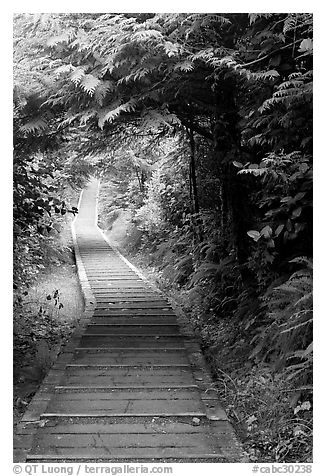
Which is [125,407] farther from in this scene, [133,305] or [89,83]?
[133,305]

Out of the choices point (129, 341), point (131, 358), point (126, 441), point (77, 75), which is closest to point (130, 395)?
point (126, 441)

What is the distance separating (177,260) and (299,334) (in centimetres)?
717

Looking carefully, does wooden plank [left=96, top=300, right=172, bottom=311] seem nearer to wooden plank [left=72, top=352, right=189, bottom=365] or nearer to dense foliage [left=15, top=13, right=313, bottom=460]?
dense foliage [left=15, top=13, right=313, bottom=460]

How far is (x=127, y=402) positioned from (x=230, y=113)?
374 cm

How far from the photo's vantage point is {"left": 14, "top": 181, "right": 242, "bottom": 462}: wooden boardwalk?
383 cm

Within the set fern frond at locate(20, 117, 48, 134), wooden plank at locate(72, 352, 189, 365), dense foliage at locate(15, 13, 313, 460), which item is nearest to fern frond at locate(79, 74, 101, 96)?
dense foliage at locate(15, 13, 313, 460)

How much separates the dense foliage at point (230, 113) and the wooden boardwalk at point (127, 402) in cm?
59

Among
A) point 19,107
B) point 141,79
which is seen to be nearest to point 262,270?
point 141,79

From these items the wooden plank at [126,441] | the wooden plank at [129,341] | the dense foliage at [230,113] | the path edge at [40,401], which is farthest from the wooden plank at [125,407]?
the wooden plank at [129,341]

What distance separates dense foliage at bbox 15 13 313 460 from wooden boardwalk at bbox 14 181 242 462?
586 mm

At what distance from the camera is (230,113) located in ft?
21.4

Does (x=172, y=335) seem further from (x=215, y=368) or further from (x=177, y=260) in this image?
(x=177, y=260)

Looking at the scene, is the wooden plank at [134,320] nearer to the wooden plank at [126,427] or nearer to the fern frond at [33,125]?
the fern frond at [33,125]

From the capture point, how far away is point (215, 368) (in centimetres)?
605
